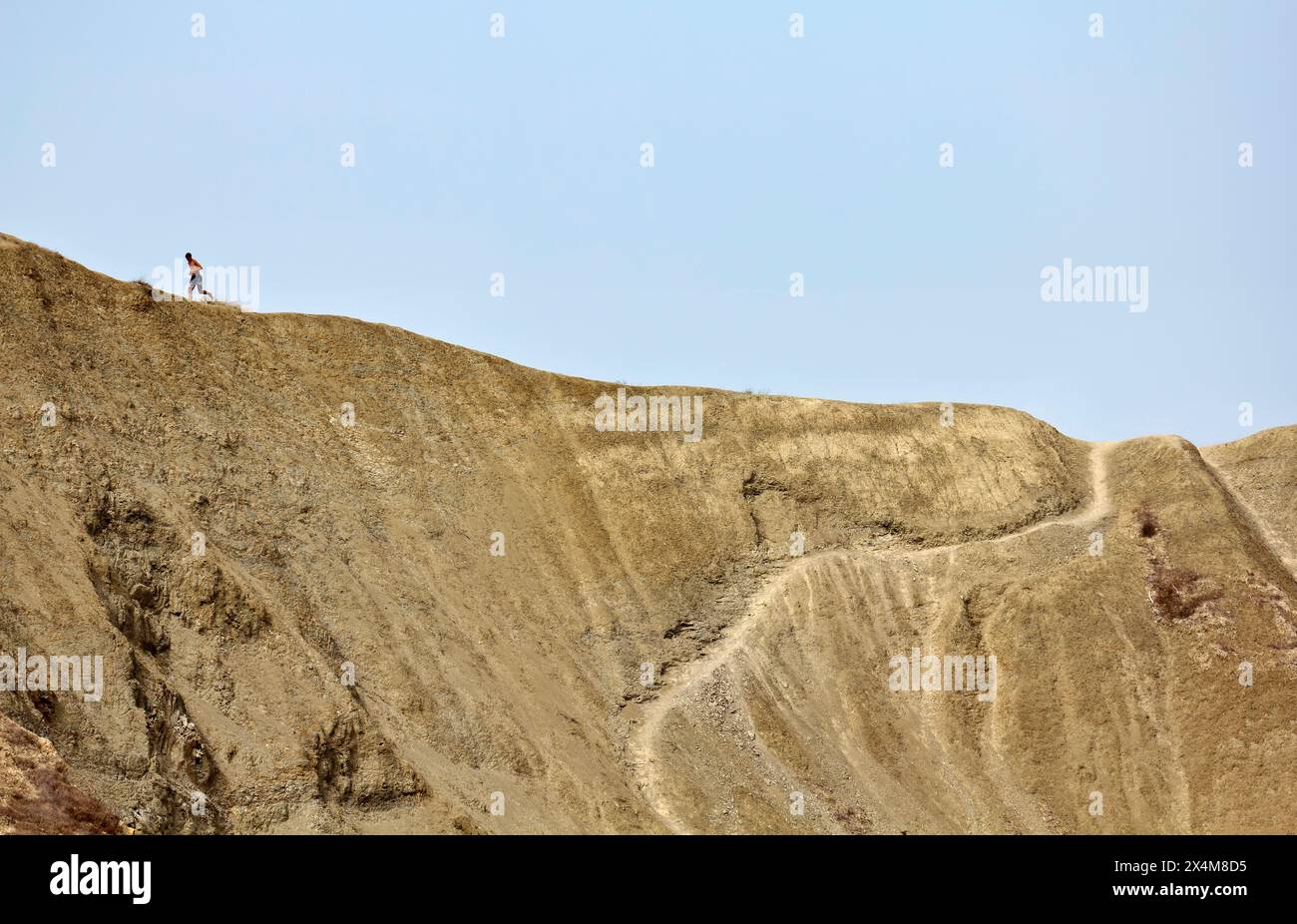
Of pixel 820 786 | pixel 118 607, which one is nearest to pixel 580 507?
pixel 820 786

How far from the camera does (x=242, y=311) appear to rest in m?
37.9

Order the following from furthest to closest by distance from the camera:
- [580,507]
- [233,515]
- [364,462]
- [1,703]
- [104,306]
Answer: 1. [580,507]
2. [364,462]
3. [104,306]
4. [233,515]
5. [1,703]

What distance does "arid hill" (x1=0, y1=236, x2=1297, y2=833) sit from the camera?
27484mm

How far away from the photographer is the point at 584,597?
38719mm

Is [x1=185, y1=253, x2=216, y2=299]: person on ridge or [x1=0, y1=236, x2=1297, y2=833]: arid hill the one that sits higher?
[x1=185, y1=253, x2=216, y2=299]: person on ridge

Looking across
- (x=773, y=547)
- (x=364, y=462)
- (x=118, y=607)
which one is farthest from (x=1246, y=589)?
(x=118, y=607)

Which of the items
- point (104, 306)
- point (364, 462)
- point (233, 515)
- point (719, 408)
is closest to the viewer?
point (233, 515)

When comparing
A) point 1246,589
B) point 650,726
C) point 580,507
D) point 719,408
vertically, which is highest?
point 719,408

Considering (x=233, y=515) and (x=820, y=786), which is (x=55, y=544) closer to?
(x=233, y=515)

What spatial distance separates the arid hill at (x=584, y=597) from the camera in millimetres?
27484

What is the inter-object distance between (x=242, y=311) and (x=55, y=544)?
1240 cm

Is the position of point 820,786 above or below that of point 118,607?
below

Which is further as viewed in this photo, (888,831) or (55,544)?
(888,831)

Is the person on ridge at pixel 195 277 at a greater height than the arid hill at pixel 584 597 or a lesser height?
greater
